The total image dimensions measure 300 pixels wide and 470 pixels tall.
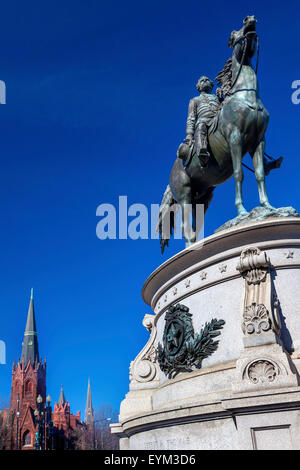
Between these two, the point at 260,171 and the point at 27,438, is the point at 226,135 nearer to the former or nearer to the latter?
the point at 260,171

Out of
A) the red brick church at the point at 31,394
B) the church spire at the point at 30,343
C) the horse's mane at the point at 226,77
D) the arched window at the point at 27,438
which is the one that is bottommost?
the arched window at the point at 27,438

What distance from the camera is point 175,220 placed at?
12.3 m

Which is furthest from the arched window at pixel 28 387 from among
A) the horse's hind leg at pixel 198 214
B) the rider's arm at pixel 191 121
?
the rider's arm at pixel 191 121

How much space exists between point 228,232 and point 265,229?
24.8 inches

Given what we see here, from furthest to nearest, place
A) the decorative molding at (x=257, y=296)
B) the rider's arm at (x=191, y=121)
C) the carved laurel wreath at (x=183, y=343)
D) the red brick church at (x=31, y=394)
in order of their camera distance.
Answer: the red brick church at (x=31, y=394), the rider's arm at (x=191, y=121), the carved laurel wreath at (x=183, y=343), the decorative molding at (x=257, y=296)

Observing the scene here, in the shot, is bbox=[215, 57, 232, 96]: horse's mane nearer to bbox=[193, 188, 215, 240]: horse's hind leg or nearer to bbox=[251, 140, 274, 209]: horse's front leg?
bbox=[251, 140, 274, 209]: horse's front leg

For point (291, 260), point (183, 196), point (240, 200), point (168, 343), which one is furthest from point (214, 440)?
point (183, 196)

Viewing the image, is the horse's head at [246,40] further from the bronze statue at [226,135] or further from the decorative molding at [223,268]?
the decorative molding at [223,268]

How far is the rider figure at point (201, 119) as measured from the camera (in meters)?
10.2

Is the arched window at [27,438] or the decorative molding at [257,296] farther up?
the decorative molding at [257,296]

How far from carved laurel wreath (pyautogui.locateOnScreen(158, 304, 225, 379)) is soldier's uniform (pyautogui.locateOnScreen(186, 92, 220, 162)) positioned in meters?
Answer: 3.66

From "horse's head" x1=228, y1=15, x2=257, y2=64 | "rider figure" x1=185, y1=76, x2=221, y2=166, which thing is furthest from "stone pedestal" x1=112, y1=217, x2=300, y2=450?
"horse's head" x1=228, y1=15, x2=257, y2=64

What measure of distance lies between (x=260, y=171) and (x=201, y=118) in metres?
2.06
